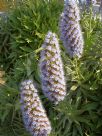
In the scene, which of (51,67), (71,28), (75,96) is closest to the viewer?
(51,67)

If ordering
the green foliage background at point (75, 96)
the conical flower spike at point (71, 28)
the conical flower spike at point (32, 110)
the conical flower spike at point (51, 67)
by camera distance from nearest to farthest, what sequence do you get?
the conical flower spike at point (32, 110) < the conical flower spike at point (51, 67) < the conical flower spike at point (71, 28) < the green foliage background at point (75, 96)

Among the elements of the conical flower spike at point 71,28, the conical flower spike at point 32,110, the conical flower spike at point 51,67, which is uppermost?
the conical flower spike at point 71,28

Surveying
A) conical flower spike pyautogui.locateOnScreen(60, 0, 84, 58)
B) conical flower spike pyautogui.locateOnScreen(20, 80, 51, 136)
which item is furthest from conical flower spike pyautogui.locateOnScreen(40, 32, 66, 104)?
conical flower spike pyautogui.locateOnScreen(60, 0, 84, 58)

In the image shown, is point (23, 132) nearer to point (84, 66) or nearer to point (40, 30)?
point (84, 66)

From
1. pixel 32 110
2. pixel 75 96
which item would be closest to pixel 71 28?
pixel 32 110

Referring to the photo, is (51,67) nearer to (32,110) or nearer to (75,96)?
(32,110)

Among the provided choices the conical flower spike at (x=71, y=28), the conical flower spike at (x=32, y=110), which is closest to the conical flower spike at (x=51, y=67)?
the conical flower spike at (x=32, y=110)

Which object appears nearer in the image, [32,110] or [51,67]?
[32,110]

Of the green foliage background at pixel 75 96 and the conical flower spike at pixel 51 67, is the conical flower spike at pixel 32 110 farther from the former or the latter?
the green foliage background at pixel 75 96
